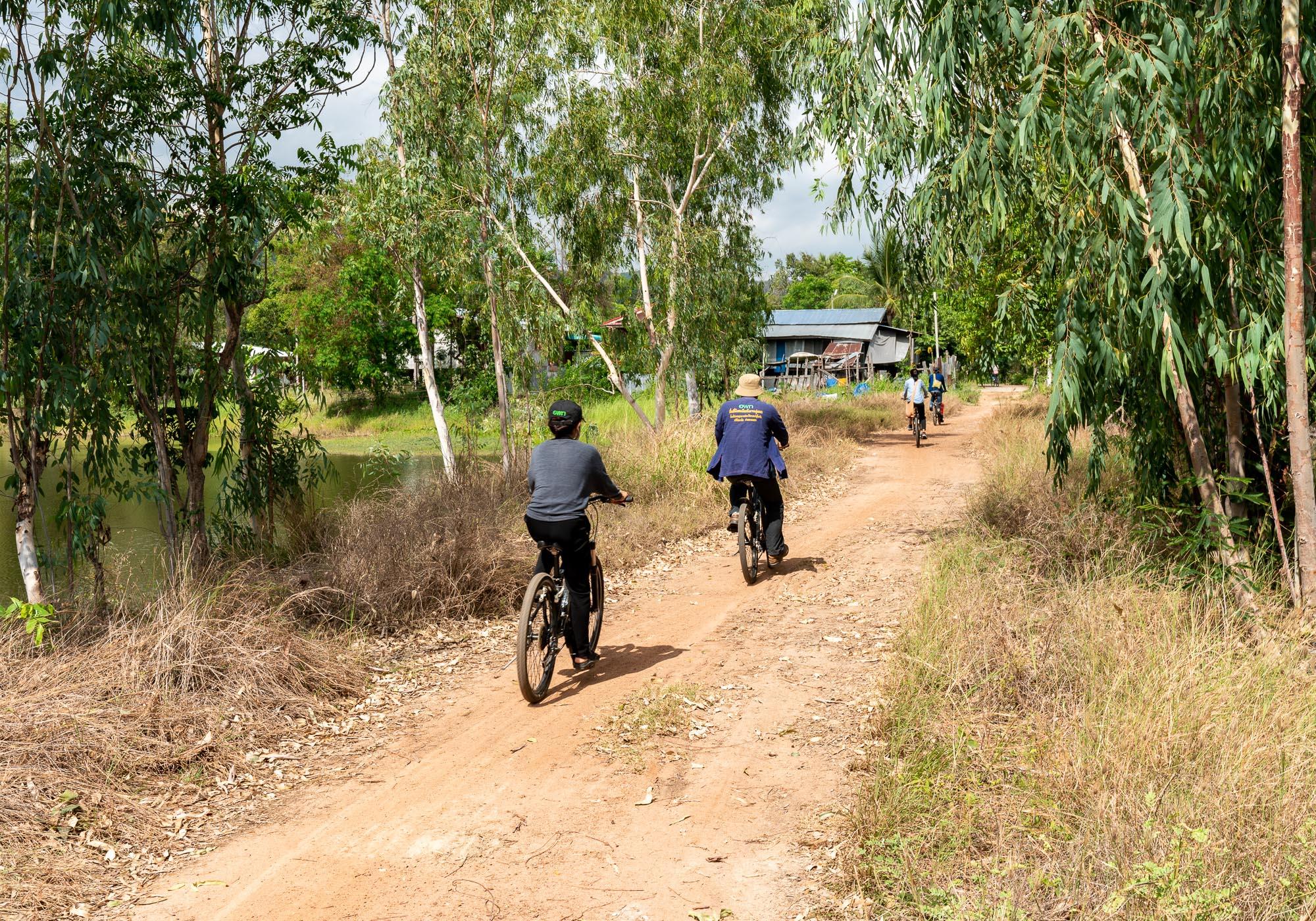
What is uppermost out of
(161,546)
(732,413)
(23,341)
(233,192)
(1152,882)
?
(233,192)

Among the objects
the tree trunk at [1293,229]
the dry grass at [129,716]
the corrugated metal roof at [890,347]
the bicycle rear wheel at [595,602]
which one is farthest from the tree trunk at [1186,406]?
the corrugated metal roof at [890,347]

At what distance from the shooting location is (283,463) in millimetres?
11086

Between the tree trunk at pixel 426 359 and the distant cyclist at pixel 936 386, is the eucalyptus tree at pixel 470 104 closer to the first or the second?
the tree trunk at pixel 426 359

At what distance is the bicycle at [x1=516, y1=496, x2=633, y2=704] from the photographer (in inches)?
242

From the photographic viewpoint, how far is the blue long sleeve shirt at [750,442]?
9.41m

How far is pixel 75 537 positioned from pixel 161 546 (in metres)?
1.91

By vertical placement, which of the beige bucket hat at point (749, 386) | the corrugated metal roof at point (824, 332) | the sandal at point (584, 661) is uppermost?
the corrugated metal roof at point (824, 332)

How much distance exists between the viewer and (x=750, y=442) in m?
9.43

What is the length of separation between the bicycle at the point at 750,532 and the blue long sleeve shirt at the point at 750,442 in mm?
168

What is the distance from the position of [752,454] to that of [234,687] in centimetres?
505

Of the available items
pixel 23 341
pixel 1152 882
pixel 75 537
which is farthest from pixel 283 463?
pixel 1152 882

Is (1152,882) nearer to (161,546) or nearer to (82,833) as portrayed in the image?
(82,833)

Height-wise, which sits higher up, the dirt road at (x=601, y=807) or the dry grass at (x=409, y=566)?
the dry grass at (x=409, y=566)

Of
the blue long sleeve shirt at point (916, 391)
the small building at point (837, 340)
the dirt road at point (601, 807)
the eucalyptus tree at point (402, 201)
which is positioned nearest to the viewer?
the dirt road at point (601, 807)
